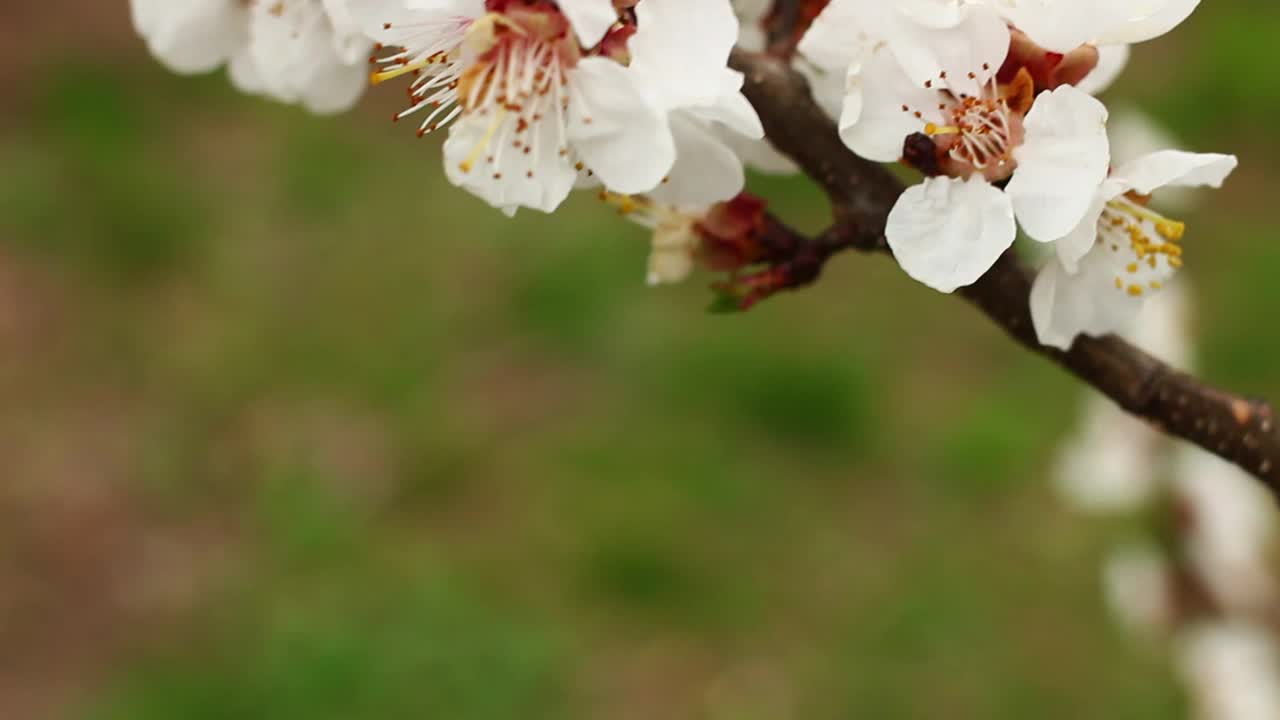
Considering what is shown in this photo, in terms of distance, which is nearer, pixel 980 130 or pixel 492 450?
pixel 980 130

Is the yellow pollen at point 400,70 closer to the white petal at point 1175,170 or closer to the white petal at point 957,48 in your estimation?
the white petal at point 957,48

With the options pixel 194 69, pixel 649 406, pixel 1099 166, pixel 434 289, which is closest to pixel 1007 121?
pixel 1099 166

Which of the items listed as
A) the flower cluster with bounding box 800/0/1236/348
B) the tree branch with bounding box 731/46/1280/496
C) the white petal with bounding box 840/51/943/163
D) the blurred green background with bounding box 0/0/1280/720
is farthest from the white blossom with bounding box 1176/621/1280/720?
the white petal with bounding box 840/51/943/163

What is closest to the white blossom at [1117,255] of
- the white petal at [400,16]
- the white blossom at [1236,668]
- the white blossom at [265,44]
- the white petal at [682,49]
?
the white petal at [682,49]

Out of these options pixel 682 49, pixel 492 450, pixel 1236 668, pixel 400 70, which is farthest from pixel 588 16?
pixel 492 450

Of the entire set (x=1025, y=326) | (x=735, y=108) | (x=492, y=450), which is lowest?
(x=492, y=450)

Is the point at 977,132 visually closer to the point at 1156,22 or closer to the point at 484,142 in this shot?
the point at 1156,22
